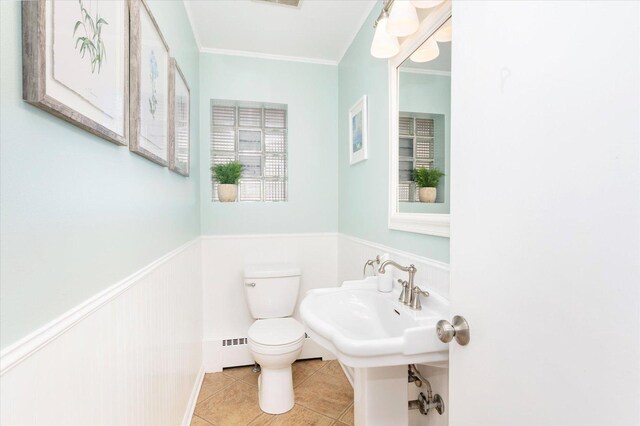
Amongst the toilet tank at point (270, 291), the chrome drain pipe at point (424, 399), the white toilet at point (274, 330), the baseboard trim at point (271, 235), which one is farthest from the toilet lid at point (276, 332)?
the chrome drain pipe at point (424, 399)

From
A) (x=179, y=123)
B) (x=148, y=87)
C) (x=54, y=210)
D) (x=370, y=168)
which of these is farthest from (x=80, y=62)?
(x=370, y=168)

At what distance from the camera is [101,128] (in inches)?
30.1

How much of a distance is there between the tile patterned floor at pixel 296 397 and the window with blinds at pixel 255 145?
55.5 inches

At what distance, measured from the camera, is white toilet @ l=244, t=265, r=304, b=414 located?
72.4 inches

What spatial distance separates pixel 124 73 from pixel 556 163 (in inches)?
44.9

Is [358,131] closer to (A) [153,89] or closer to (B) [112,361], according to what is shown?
(A) [153,89]

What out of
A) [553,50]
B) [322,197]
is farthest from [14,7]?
[322,197]

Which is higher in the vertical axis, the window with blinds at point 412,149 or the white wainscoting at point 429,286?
the window with blinds at point 412,149

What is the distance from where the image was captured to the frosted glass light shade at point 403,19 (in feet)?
4.05

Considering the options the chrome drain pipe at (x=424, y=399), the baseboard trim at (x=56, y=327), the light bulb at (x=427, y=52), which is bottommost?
the chrome drain pipe at (x=424, y=399)

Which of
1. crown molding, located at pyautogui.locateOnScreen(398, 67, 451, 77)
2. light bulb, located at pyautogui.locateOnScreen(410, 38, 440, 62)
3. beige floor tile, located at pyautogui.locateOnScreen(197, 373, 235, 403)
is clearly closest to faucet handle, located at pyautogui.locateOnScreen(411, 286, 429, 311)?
crown molding, located at pyautogui.locateOnScreen(398, 67, 451, 77)

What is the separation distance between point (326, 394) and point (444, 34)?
2.15 meters

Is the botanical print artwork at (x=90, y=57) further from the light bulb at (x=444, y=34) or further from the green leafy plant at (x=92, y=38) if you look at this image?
the light bulb at (x=444, y=34)

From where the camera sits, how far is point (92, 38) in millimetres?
737
